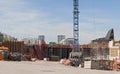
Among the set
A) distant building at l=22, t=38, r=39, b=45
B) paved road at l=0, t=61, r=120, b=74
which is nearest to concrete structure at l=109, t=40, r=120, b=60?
paved road at l=0, t=61, r=120, b=74

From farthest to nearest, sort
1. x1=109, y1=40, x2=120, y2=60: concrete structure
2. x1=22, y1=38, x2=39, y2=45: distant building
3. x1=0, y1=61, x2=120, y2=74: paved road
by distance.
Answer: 1. x1=22, y1=38, x2=39, y2=45: distant building
2. x1=109, y1=40, x2=120, y2=60: concrete structure
3. x1=0, y1=61, x2=120, y2=74: paved road

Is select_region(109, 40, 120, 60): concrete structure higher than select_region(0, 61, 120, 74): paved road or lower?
higher

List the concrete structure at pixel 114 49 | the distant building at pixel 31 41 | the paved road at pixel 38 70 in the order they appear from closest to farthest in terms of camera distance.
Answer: the paved road at pixel 38 70 < the concrete structure at pixel 114 49 < the distant building at pixel 31 41

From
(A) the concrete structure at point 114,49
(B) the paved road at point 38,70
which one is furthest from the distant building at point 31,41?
(B) the paved road at point 38,70

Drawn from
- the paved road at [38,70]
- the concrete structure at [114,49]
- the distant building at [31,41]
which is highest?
the distant building at [31,41]

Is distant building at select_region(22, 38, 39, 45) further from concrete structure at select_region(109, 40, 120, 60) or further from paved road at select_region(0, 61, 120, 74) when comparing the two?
paved road at select_region(0, 61, 120, 74)

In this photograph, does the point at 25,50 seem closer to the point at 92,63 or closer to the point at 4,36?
the point at 4,36

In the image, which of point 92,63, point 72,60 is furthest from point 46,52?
point 92,63

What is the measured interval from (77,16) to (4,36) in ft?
79.1

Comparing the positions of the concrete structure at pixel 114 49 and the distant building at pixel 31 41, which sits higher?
the distant building at pixel 31 41

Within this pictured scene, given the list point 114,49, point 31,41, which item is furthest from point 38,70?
point 31,41

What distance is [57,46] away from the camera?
115 metres

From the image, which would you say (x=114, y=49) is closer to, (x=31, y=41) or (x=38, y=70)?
(x=38, y=70)

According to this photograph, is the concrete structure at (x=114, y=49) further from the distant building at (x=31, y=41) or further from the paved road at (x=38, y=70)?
the distant building at (x=31, y=41)
